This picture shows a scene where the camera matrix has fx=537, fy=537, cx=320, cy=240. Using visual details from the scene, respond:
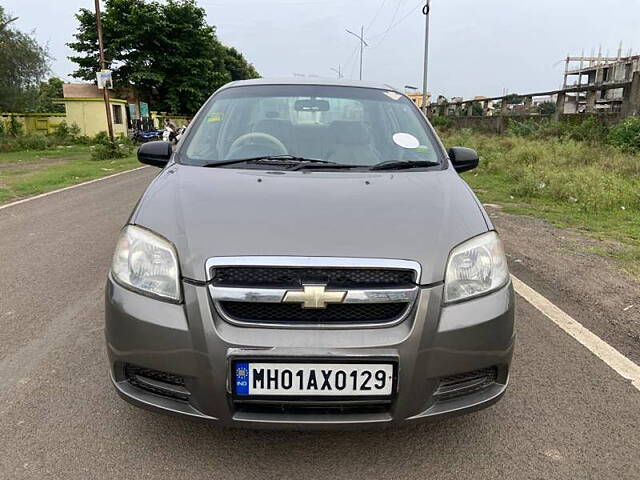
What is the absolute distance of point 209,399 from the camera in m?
1.91

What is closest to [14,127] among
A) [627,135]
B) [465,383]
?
[627,135]

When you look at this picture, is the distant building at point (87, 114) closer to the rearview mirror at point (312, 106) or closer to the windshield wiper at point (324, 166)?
the rearview mirror at point (312, 106)

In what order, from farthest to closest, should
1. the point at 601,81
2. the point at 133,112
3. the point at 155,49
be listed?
the point at 601,81 → the point at 155,49 → the point at 133,112

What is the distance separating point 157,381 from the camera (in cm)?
203

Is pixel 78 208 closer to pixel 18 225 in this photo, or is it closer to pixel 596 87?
pixel 18 225

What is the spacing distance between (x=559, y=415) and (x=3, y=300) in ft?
12.1

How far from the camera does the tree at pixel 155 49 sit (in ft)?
121

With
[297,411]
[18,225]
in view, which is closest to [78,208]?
[18,225]

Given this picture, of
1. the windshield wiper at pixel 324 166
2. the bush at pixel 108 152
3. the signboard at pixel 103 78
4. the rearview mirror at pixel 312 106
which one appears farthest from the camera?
the signboard at pixel 103 78

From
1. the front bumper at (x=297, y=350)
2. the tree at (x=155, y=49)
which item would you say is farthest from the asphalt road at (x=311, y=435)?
the tree at (x=155, y=49)

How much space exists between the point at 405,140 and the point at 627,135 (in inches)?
459

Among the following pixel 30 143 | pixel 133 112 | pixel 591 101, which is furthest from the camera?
pixel 133 112

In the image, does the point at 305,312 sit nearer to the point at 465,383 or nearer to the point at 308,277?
the point at 308,277

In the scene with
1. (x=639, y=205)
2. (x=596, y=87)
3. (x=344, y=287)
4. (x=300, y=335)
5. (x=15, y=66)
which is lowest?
(x=639, y=205)
